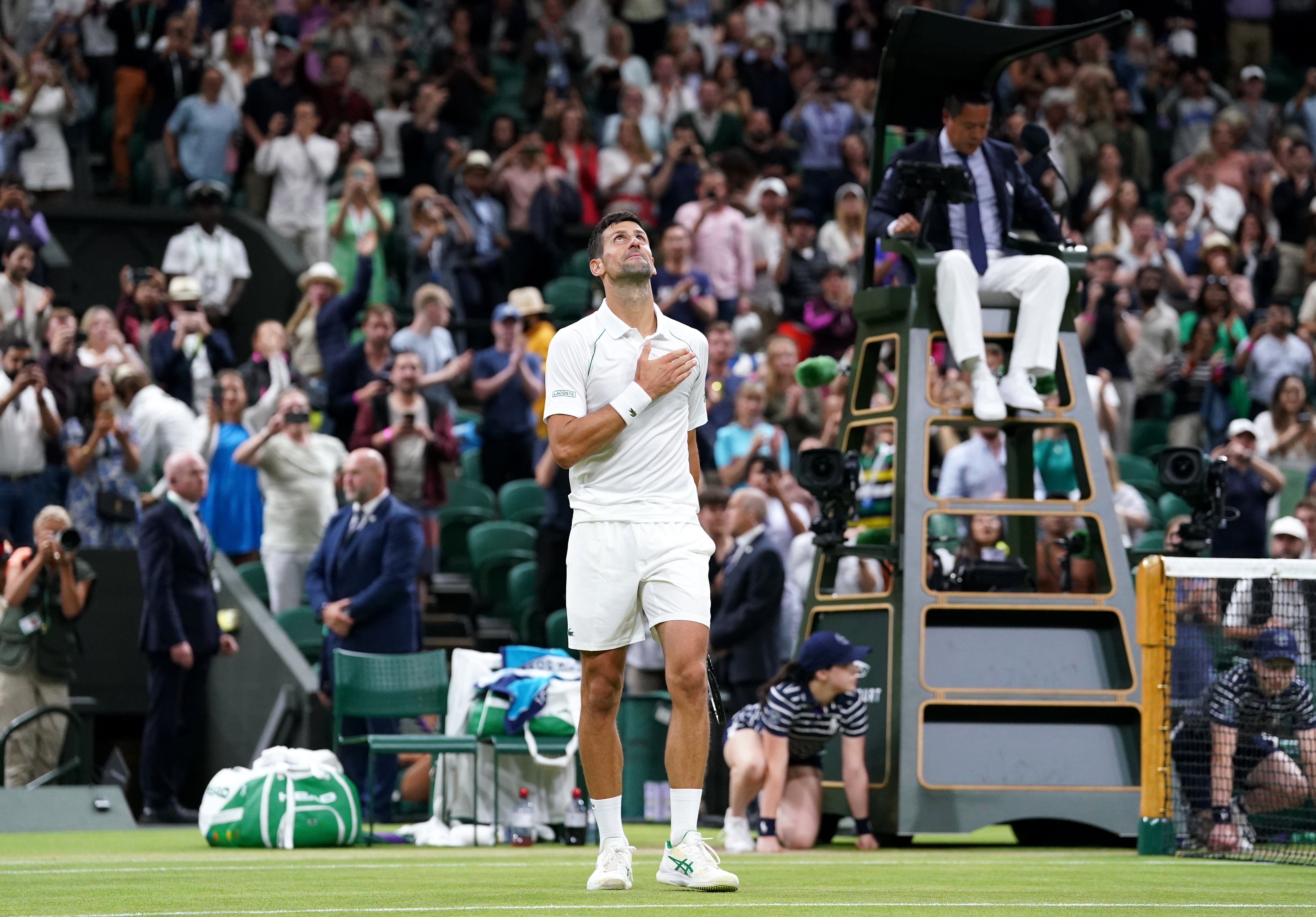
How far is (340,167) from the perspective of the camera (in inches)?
794

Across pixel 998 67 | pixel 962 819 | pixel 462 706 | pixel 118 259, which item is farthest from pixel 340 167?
pixel 962 819

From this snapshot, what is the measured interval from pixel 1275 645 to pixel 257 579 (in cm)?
809

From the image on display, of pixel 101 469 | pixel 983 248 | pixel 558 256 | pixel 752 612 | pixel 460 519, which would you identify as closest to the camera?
pixel 983 248

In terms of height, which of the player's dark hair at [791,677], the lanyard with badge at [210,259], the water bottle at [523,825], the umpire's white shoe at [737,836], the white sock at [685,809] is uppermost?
the lanyard with badge at [210,259]

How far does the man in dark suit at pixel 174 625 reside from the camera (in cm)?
1368

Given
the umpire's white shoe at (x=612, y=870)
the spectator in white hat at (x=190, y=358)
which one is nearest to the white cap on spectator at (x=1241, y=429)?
the spectator in white hat at (x=190, y=358)

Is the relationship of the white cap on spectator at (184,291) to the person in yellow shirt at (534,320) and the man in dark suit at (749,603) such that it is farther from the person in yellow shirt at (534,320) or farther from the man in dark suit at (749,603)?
the man in dark suit at (749,603)

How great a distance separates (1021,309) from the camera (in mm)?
10727

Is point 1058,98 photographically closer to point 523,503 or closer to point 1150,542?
point 1150,542

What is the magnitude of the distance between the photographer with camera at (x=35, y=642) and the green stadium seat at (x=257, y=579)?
1564mm

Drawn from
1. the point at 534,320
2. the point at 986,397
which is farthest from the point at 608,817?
the point at 534,320

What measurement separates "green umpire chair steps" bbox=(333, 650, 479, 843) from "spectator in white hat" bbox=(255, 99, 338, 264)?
748 centimetres

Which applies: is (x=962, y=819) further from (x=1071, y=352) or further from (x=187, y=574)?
(x=187, y=574)

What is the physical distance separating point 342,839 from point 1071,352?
4.86 metres
